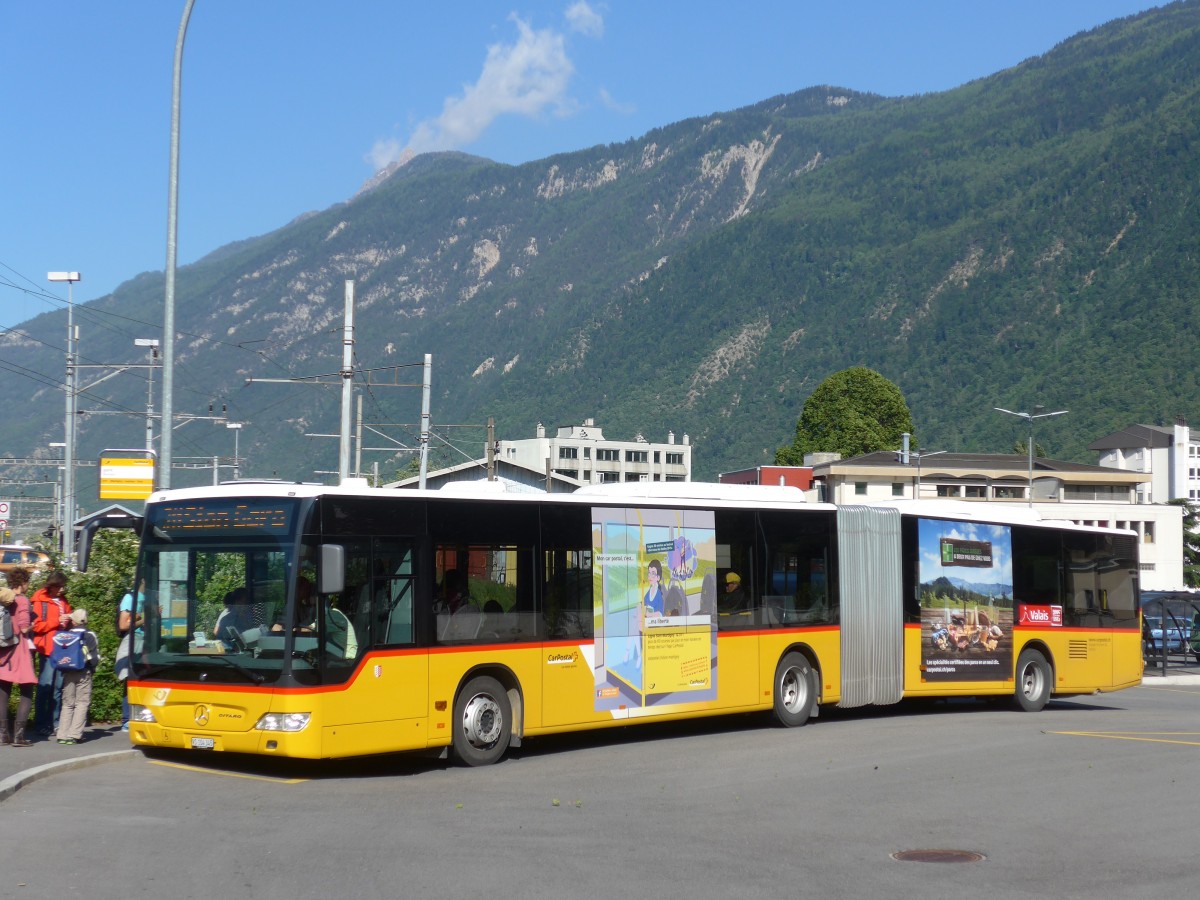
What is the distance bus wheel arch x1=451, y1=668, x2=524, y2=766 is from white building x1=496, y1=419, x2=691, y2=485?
478 feet

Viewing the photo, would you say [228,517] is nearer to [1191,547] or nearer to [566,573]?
[566,573]

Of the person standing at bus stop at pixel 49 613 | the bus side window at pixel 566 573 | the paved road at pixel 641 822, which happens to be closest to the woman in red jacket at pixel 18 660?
the person standing at bus stop at pixel 49 613

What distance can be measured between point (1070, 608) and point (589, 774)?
12096 mm

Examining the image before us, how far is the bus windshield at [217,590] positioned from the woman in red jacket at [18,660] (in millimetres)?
1079

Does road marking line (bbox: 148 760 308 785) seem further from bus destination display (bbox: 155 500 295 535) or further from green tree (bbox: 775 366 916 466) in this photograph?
green tree (bbox: 775 366 916 466)

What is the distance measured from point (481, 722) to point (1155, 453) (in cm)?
14983

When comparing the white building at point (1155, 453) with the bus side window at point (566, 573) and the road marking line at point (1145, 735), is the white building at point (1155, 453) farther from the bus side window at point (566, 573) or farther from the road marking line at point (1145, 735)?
the bus side window at point (566, 573)

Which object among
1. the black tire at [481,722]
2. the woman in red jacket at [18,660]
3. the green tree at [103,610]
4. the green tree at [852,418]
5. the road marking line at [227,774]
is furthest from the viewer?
the green tree at [852,418]

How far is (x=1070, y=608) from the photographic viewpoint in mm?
24828

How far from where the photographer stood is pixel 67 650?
15.8 m

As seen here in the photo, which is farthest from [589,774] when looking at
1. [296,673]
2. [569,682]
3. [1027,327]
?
[1027,327]

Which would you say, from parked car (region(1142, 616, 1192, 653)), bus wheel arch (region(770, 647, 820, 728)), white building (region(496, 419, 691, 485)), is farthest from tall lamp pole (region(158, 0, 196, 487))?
white building (region(496, 419, 691, 485))

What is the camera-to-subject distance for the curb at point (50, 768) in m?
12.7

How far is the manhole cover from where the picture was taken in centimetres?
1043
